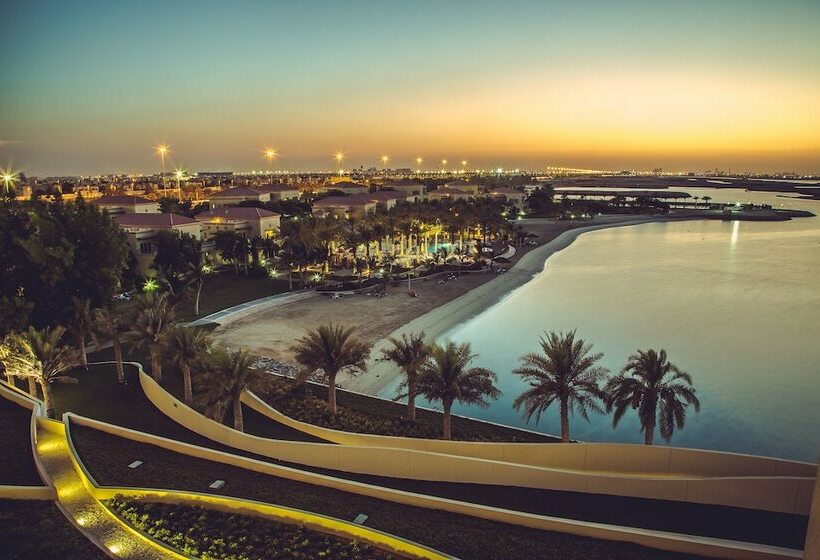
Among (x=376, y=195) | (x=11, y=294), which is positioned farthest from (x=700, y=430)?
(x=376, y=195)

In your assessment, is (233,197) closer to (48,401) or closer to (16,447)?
(48,401)

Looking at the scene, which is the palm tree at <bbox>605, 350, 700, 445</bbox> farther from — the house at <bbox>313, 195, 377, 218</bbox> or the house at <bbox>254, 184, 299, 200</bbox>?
the house at <bbox>254, 184, 299, 200</bbox>

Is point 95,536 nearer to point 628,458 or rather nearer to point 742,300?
point 628,458

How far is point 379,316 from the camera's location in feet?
109

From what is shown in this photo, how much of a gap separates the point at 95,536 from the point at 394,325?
860 inches

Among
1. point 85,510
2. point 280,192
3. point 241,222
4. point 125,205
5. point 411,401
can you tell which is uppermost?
point 280,192

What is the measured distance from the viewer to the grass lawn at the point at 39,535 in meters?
9.83

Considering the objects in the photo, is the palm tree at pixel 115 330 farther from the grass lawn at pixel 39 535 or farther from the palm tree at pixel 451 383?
the palm tree at pixel 451 383

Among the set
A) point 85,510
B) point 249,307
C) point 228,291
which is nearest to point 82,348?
point 249,307

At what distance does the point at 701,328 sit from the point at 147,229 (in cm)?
4145

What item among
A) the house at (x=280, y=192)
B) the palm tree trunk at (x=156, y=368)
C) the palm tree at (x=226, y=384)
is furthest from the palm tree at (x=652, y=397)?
the house at (x=280, y=192)

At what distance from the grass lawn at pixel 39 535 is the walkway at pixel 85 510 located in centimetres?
19

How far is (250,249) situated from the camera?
44.8m

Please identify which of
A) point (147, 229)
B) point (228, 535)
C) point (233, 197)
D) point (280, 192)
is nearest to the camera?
point (228, 535)
